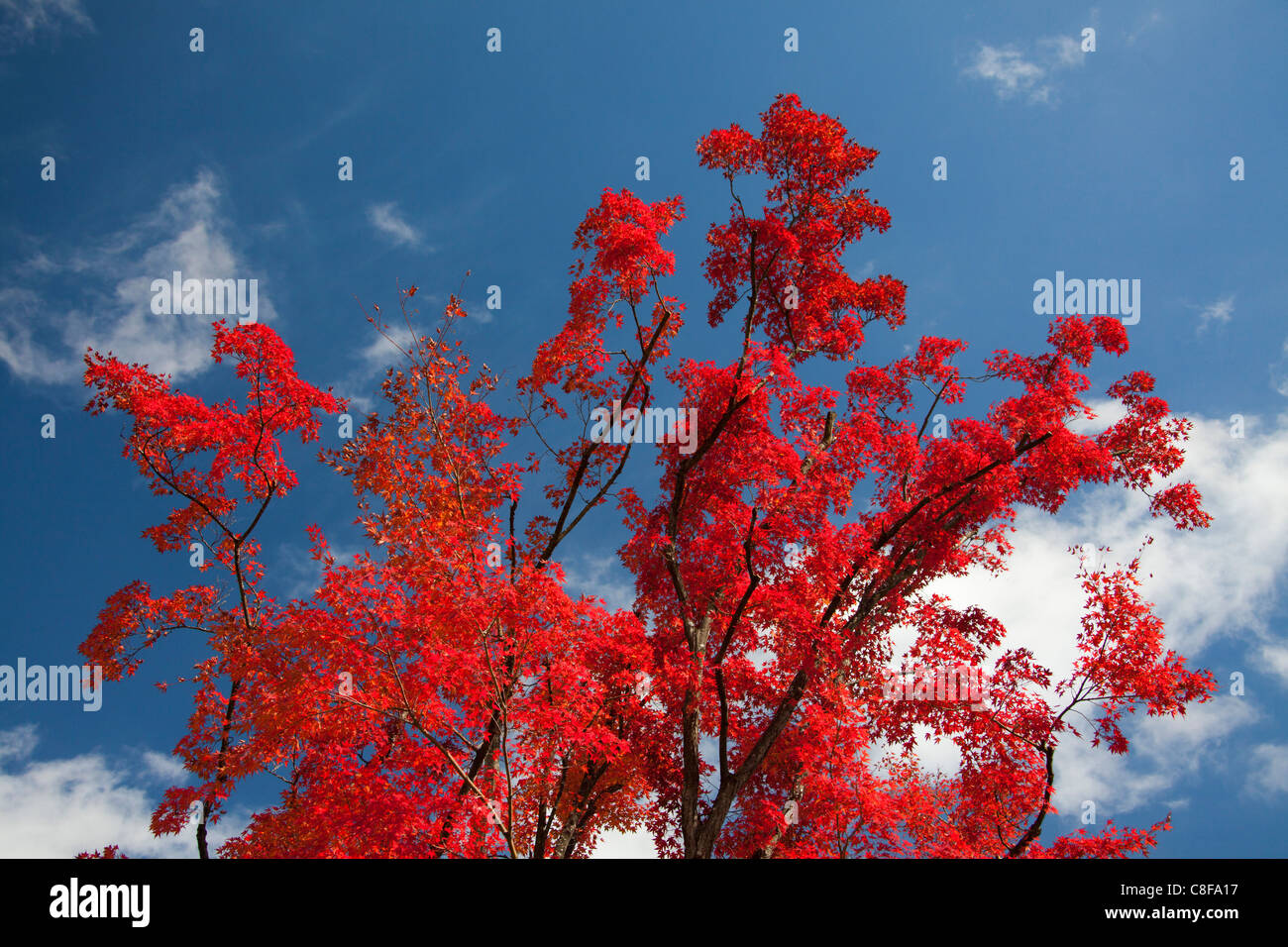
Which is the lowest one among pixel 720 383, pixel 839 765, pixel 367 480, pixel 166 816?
pixel 166 816

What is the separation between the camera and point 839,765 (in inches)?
513

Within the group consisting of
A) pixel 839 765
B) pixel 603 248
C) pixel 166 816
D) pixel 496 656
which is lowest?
pixel 166 816

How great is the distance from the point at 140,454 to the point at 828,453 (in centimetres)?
1370

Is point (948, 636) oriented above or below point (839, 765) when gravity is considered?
above

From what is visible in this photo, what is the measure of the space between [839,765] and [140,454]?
47.1 ft

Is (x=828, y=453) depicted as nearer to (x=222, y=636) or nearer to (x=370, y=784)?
(x=370, y=784)

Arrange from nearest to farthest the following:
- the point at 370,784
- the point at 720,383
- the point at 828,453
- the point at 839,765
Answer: the point at 370,784 < the point at 839,765 < the point at 720,383 < the point at 828,453

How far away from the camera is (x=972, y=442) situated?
579 inches

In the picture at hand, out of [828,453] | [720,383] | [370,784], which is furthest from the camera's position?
[828,453]
